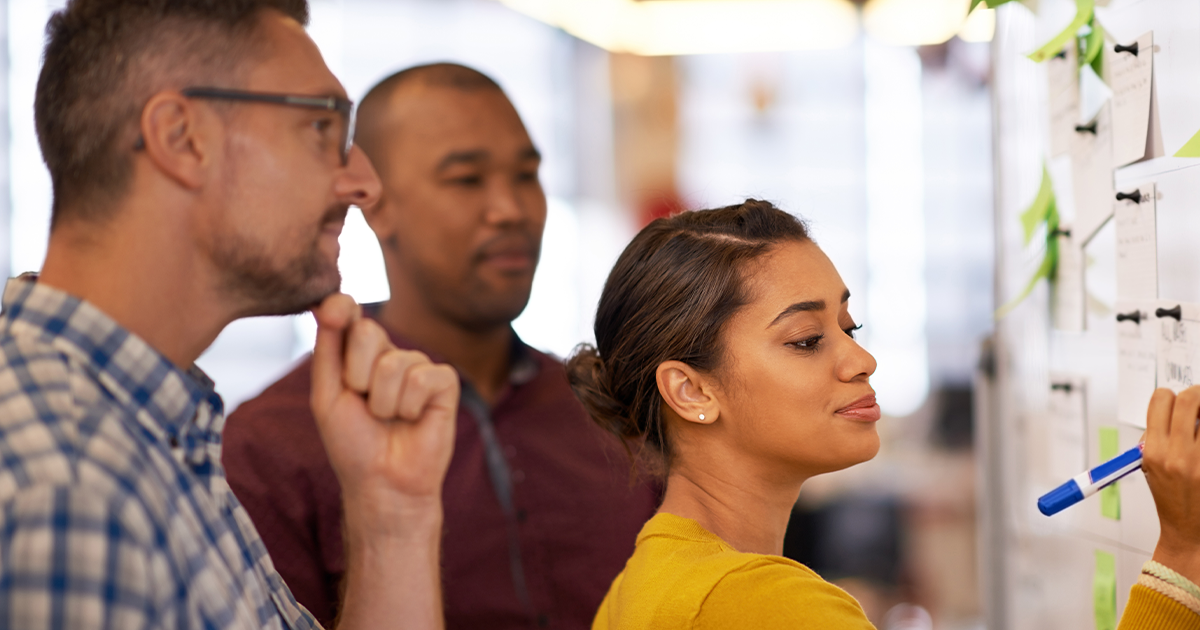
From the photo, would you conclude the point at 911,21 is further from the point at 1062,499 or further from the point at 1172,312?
the point at 1062,499

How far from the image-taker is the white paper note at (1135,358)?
1265 mm

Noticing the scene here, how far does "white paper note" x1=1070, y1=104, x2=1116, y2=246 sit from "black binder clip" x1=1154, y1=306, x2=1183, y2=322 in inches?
7.3

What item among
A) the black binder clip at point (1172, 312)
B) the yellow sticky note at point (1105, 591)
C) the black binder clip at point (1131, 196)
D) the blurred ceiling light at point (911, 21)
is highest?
the blurred ceiling light at point (911, 21)

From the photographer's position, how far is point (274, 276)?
105 centimetres

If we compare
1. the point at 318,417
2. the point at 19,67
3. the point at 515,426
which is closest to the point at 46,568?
the point at 318,417

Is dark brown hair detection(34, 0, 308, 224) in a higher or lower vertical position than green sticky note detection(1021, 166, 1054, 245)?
higher

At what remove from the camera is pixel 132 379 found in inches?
36.2

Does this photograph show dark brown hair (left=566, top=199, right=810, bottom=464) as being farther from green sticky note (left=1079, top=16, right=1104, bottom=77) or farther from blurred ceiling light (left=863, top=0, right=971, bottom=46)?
blurred ceiling light (left=863, top=0, right=971, bottom=46)

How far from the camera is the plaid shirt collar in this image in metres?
0.89

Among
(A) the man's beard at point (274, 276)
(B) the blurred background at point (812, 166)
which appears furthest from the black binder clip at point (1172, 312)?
(B) the blurred background at point (812, 166)

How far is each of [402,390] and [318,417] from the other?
0.10 m

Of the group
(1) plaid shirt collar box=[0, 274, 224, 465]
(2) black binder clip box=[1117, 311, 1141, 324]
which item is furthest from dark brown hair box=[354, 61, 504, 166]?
(2) black binder clip box=[1117, 311, 1141, 324]

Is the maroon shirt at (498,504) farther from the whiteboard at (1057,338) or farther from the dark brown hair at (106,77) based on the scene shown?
the dark brown hair at (106,77)

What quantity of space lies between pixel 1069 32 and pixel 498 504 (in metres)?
1.19
